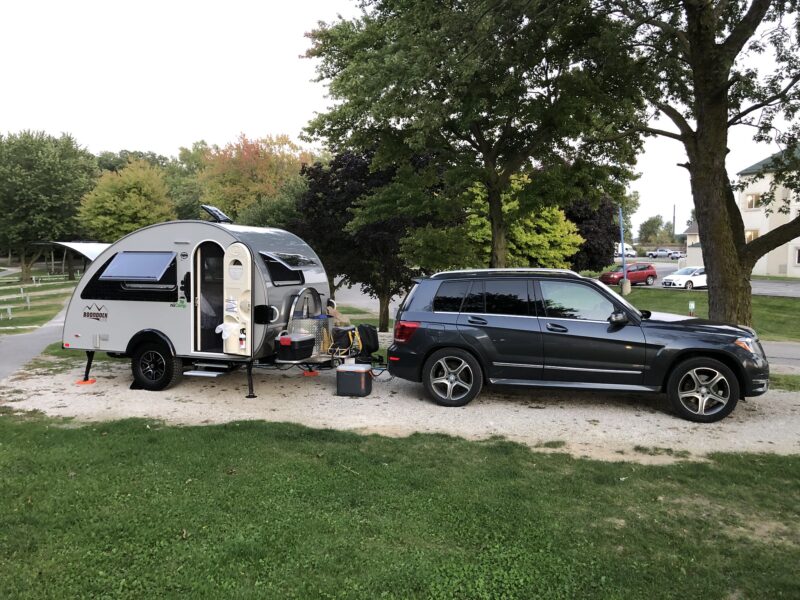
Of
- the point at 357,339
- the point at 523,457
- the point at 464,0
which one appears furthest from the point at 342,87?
the point at 523,457

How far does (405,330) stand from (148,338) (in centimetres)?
384

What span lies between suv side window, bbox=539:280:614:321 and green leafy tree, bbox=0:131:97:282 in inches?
1703

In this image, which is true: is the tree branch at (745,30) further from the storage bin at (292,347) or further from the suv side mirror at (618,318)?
the storage bin at (292,347)

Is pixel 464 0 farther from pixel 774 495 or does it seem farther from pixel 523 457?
pixel 774 495

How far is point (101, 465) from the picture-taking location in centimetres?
519

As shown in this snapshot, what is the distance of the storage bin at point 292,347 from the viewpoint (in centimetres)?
799

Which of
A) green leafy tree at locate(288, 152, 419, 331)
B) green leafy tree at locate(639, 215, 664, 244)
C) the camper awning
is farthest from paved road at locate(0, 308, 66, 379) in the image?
green leafy tree at locate(639, 215, 664, 244)

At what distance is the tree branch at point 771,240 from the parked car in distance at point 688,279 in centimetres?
2920

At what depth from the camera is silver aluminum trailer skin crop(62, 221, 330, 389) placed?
309 inches

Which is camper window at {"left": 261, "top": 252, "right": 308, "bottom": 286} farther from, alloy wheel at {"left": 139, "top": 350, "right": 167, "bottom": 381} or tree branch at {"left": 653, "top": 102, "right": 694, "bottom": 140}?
tree branch at {"left": 653, "top": 102, "right": 694, "bottom": 140}

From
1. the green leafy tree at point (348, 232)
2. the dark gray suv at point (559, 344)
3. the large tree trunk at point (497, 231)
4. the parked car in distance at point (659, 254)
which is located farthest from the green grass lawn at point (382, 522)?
the parked car in distance at point (659, 254)

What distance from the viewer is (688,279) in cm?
3634

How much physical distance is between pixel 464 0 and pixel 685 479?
350 inches

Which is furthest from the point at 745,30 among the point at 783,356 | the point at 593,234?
the point at 593,234
